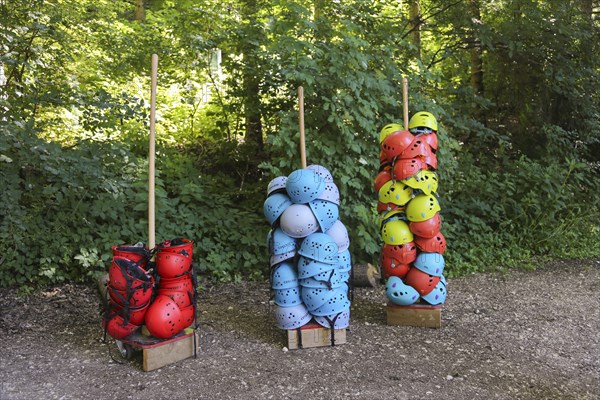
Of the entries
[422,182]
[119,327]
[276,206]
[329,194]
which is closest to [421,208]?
[422,182]

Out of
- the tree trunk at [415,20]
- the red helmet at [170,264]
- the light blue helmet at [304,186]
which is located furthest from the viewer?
the tree trunk at [415,20]

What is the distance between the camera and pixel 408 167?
4.36 meters

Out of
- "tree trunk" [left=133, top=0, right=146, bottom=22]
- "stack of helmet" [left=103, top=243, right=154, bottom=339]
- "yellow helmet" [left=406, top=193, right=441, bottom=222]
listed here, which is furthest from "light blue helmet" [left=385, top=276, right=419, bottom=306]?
"tree trunk" [left=133, top=0, right=146, bottom=22]

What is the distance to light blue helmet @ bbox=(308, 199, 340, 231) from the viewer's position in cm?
400

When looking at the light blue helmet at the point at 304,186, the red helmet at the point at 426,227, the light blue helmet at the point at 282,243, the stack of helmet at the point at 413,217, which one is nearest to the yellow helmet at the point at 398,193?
the stack of helmet at the point at 413,217

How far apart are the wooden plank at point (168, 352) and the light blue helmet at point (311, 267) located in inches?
34.5

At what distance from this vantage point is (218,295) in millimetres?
5312

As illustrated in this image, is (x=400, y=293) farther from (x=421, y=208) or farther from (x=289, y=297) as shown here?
(x=289, y=297)

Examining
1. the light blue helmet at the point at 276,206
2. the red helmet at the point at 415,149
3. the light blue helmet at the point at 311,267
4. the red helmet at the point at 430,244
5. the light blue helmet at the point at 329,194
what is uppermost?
the red helmet at the point at 415,149

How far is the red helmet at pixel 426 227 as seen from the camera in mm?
4387

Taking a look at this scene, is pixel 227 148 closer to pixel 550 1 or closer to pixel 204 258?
pixel 204 258

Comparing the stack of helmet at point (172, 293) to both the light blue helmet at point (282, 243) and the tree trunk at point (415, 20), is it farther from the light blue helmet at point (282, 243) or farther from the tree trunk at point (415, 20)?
the tree trunk at point (415, 20)

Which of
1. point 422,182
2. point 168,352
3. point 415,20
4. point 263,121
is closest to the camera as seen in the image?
point 168,352

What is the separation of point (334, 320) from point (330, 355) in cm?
25
